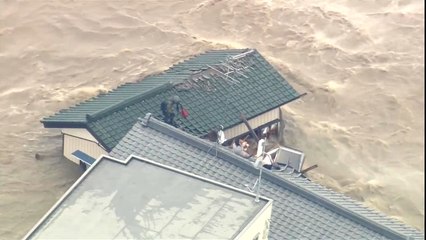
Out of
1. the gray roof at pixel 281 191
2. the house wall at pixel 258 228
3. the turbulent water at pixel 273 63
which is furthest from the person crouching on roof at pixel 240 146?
the house wall at pixel 258 228

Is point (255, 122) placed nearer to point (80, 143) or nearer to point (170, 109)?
point (170, 109)

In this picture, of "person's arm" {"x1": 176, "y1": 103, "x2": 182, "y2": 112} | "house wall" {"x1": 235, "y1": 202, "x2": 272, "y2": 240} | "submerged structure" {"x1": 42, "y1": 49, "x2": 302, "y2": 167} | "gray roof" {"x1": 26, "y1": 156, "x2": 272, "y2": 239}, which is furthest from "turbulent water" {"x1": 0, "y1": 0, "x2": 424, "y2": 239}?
"house wall" {"x1": 235, "y1": 202, "x2": 272, "y2": 240}

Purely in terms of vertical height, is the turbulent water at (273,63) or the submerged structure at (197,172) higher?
the turbulent water at (273,63)

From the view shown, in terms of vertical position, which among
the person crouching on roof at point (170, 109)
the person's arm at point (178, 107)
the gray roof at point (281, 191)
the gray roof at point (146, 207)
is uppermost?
the person's arm at point (178, 107)

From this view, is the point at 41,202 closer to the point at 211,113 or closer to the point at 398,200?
the point at 211,113

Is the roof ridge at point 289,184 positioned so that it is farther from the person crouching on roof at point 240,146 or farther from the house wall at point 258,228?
the person crouching on roof at point 240,146

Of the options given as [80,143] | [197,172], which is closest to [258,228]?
[197,172]
